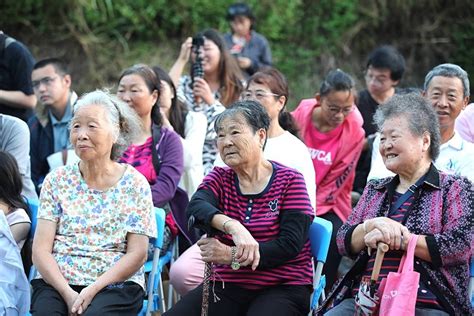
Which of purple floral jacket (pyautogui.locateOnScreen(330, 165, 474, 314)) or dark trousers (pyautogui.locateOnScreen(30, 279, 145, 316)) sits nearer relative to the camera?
purple floral jacket (pyautogui.locateOnScreen(330, 165, 474, 314))

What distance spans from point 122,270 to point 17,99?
261 cm

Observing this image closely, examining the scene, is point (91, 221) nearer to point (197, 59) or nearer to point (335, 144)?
point (335, 144)

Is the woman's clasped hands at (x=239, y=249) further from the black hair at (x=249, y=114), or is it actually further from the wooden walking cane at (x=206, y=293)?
the black hair at (x=249, y=114)

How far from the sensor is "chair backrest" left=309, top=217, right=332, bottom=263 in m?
4.12

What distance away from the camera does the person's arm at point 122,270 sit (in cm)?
396

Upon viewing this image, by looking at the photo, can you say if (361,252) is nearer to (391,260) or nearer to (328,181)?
(391,260)

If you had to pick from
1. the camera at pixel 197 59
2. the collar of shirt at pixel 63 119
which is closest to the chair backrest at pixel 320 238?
the camera at pixel 197 59

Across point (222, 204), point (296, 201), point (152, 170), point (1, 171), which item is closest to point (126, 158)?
point (152, 170)

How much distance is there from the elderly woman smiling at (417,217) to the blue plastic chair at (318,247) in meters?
0.18

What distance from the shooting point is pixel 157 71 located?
231 inches

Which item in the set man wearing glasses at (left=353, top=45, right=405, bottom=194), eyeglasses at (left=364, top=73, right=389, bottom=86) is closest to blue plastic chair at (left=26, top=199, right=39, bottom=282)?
man wearing glasses at (left=353, top=45, right=405, bottom=194)

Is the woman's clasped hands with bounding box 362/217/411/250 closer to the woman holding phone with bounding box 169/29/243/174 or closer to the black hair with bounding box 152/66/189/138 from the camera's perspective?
the black hair with bounding box 152/66/189/138

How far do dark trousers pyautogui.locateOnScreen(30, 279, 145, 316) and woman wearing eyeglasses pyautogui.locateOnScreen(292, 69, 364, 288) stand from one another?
1744 millimetres

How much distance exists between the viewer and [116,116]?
436cm
